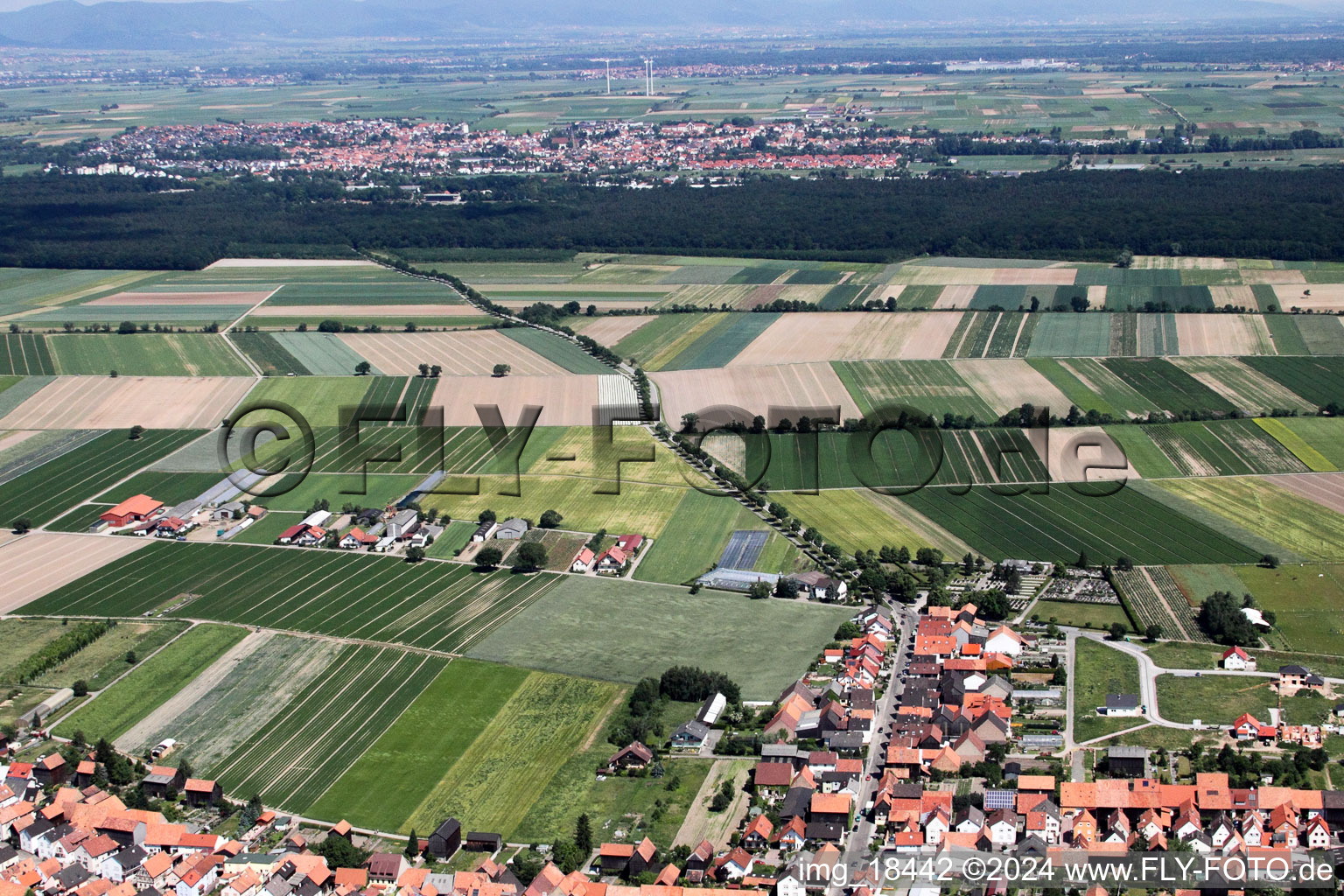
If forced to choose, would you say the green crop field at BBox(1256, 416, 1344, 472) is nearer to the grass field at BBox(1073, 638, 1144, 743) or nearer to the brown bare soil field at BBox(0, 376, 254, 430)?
the grass field at BBox(1073, 638, 1144, 743)

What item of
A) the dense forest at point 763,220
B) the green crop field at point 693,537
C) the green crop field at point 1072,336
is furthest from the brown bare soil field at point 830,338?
the green crop field at point 693,537

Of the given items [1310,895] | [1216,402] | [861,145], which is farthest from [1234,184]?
[1310,895]

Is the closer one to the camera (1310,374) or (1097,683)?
(1097,683)

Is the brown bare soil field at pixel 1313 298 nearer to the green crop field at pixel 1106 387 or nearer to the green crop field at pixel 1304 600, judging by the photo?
the green crop field at pixel 1106 387

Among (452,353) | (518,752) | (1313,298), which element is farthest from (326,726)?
(1313,298)

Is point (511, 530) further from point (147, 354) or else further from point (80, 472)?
point (147, 354)

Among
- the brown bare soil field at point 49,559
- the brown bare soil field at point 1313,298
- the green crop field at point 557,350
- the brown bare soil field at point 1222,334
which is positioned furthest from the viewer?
the brown bare soil field at point 1313,298
